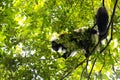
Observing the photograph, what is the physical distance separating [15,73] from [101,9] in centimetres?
154

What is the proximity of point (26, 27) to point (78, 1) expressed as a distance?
93 cm

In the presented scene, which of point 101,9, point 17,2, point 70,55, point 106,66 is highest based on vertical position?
point 17,2

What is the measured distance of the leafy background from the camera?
142 inches

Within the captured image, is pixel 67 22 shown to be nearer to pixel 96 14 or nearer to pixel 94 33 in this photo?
pixel 96 14

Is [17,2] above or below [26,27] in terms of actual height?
above

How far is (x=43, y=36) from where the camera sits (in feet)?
13.6

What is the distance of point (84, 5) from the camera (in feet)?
13.6

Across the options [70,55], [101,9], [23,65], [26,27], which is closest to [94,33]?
[70,55]

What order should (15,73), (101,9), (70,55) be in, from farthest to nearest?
(70,55), (101,9), (15,73)

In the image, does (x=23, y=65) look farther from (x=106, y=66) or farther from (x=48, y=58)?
(x=106, y=66)

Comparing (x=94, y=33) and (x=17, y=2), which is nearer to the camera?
(x=17, y=2)

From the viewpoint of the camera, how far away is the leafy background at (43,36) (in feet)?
11.8

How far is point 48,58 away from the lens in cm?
389

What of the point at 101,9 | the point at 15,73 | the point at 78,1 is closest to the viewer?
the point at 15,73
